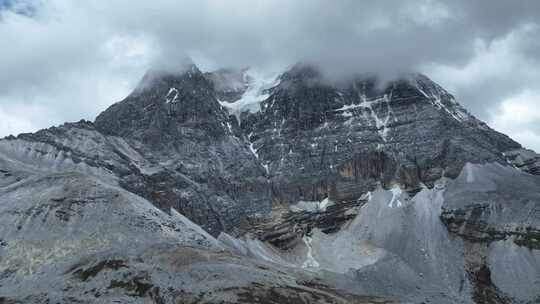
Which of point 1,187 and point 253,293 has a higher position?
point 1,187

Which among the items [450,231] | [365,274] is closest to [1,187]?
[365,274]

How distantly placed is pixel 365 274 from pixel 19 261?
77589mm

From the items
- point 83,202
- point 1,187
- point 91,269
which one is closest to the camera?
point 91,269

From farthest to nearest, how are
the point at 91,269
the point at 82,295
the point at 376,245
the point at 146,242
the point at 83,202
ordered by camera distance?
the point at 376,245
the point at 83,202
the point at 146,242
the point at 91,269
the point at 82,295

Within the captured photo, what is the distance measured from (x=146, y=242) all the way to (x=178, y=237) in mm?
10469

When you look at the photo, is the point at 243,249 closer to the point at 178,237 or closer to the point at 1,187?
the point at 178,237

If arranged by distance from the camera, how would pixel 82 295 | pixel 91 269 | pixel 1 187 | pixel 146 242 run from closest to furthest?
1. pixel 82 295
2. pixel 91 269
3. pixel 146 242
4. pixel 1 187

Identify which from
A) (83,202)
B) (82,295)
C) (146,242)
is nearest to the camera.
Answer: (82,295)

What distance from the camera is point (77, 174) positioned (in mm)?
178500

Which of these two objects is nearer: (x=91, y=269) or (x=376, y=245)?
(x=91, y=269)

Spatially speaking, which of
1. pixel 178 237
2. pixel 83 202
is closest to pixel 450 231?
pixel 178 237

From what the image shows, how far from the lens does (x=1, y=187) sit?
177 meters

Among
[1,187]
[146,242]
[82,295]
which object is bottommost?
[82,295]

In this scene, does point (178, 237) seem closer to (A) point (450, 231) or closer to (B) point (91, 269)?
(B) point (91, 269)
